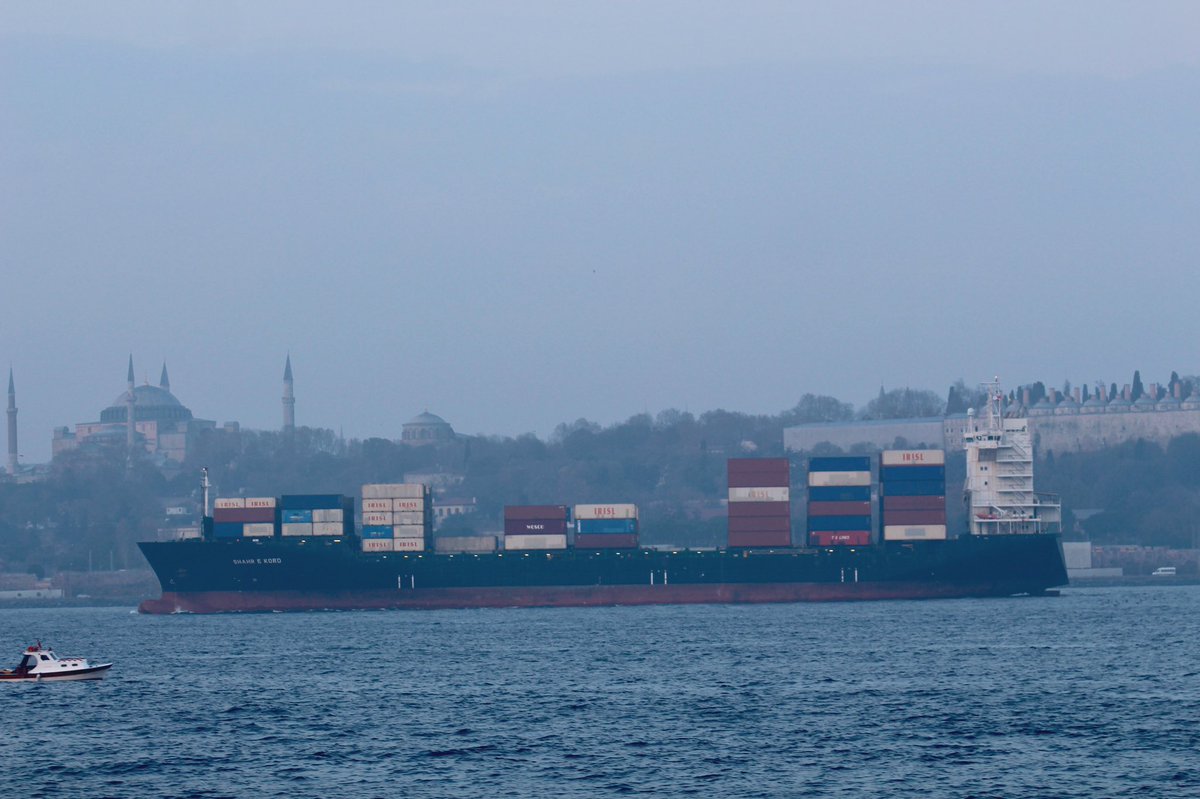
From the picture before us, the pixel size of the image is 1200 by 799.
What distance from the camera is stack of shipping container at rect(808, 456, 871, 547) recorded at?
88.0m

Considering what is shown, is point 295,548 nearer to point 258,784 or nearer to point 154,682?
point 154,682

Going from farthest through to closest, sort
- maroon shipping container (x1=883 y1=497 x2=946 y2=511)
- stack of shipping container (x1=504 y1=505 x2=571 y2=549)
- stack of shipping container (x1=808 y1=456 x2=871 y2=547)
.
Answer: stack of shipping container (x1=504 y1=505 x2=571 y2=549) → stack of shipping container (x1=808 y1=456 x2=871 y2=547) → maroon shipping container (x1=883 y1=497 x2=946 y2=511)

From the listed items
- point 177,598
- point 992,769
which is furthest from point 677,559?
point 992,769

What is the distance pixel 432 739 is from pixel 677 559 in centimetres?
4954

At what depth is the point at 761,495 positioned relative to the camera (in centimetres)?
→ 8975

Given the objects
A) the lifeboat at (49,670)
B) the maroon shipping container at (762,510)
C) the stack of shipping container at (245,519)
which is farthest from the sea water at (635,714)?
the maroon shipping container at (762,510)

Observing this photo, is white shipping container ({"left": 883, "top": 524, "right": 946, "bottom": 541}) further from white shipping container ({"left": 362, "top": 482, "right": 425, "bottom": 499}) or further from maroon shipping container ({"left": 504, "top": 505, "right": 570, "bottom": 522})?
white shipping container ({"left": 362, "top": 482, "right": 425, "bottom": 499})

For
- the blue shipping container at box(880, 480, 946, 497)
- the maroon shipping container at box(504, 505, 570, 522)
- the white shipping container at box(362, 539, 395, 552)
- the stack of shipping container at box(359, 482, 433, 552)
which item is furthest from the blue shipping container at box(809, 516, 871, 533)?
the white shipping container at box(362, 539, 395, 552)

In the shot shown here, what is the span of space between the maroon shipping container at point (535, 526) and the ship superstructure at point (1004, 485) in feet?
65.8

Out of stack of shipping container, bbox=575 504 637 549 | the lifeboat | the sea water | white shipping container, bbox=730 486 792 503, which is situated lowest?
the sea water

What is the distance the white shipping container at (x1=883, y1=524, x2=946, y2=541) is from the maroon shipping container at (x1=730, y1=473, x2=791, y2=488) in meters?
5.94

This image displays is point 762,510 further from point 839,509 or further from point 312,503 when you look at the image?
point 312,503

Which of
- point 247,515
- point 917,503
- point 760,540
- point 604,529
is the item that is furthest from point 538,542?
point 917,503

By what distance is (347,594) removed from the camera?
88.7m
